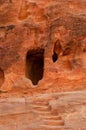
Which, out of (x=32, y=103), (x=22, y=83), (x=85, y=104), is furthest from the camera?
(x=22, y=83)

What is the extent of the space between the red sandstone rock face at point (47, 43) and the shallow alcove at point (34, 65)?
35mm

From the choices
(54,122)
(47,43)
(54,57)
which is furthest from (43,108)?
(54,57)

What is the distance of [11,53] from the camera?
15297 millimetres

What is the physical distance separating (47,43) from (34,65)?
5.99 ft

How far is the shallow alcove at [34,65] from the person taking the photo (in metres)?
15.8

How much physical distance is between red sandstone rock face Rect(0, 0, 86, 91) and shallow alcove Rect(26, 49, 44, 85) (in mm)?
35

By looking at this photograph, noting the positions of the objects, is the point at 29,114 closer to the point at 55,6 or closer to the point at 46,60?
the point at 46,60

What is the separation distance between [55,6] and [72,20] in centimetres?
94

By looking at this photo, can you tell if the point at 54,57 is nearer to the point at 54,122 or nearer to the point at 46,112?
the point at 46,112

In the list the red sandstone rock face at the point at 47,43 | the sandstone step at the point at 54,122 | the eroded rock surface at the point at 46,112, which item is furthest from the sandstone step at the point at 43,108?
the red sandstone rock face at the point at 47,43

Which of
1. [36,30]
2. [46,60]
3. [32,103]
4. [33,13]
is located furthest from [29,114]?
[33,13]

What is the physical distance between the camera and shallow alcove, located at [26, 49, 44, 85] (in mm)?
15836

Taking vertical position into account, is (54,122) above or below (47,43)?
above

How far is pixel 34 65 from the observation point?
1670cm
